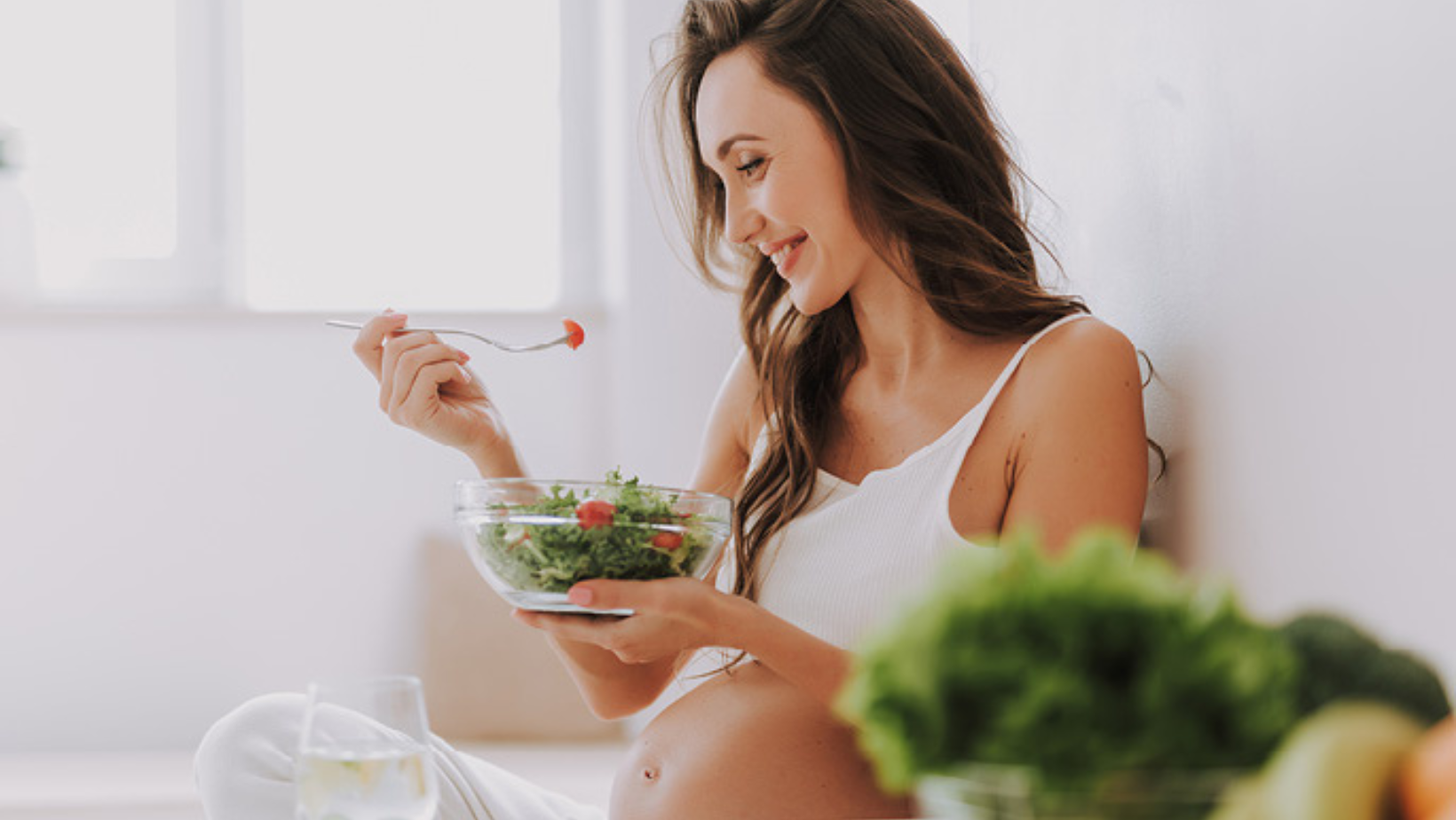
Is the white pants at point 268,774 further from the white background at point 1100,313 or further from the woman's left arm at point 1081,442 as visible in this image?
the white background at point 1100,313

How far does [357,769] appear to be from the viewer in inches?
28.6

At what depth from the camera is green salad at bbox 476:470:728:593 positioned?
3.95 ft

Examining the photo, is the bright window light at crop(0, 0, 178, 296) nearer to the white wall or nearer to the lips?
the lips

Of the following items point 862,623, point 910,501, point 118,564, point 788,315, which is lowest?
point 118,564

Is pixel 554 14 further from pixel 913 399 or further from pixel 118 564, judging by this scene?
pixel 913 399

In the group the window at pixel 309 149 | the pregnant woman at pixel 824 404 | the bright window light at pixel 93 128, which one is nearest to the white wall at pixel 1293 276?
the pregnant woman at pixel 824 404

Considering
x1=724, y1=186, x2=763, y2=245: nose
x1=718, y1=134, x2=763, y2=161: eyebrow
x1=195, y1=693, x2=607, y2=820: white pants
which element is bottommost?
x1=195, y1=693, x2=607, y2=820: white pants

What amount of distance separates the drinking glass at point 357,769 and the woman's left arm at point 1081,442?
0.74m

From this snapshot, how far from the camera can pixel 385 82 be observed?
387 centimetres

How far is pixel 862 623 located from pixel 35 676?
281cm

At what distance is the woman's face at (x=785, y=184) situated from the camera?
1.59 m

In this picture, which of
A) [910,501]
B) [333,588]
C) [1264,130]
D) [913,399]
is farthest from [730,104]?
[333,588]

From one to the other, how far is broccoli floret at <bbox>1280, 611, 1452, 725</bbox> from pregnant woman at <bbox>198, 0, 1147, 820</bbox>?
0.71m

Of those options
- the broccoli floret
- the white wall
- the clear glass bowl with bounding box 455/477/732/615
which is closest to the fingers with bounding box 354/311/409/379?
the clear glass bowl with bounding box 455/477/732/615
